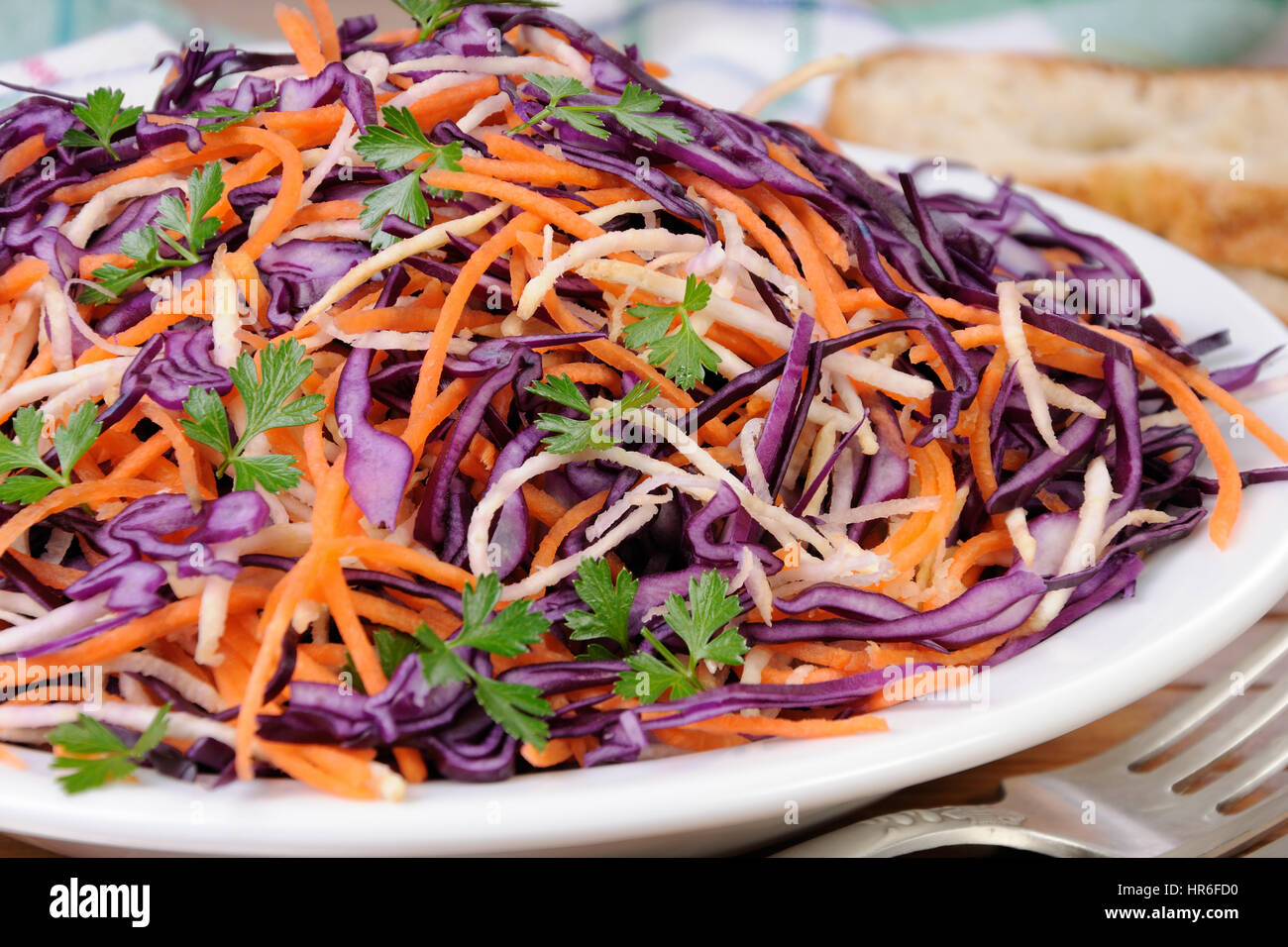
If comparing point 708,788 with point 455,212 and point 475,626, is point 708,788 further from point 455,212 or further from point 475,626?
point 455,212

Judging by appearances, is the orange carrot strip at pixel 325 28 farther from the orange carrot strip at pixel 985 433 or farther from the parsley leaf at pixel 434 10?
the orange carrot strip at pixel 985 433

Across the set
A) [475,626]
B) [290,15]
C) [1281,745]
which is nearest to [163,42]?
[290,15]

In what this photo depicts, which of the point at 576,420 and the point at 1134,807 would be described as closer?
the point at 576,420

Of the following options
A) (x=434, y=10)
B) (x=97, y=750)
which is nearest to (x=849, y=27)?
(x=434, y=10)

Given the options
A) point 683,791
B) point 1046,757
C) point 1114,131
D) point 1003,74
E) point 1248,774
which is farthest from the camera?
point 1003,74

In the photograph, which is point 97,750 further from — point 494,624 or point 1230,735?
point 1230,735

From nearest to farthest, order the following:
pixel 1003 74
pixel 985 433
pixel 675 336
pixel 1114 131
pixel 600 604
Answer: pixel 600 604 → pixel 675 336 → pixel 985 433 → pixel 1114 131 → pixel 1003 74

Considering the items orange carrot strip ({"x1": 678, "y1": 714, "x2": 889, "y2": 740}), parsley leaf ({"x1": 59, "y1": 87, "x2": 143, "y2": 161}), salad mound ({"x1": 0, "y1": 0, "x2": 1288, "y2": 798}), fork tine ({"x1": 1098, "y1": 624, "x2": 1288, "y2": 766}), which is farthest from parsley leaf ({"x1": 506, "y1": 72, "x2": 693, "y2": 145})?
fork tine ({"x1": 1098, "y1": 624, "x2": 1288, "y2": 766})
